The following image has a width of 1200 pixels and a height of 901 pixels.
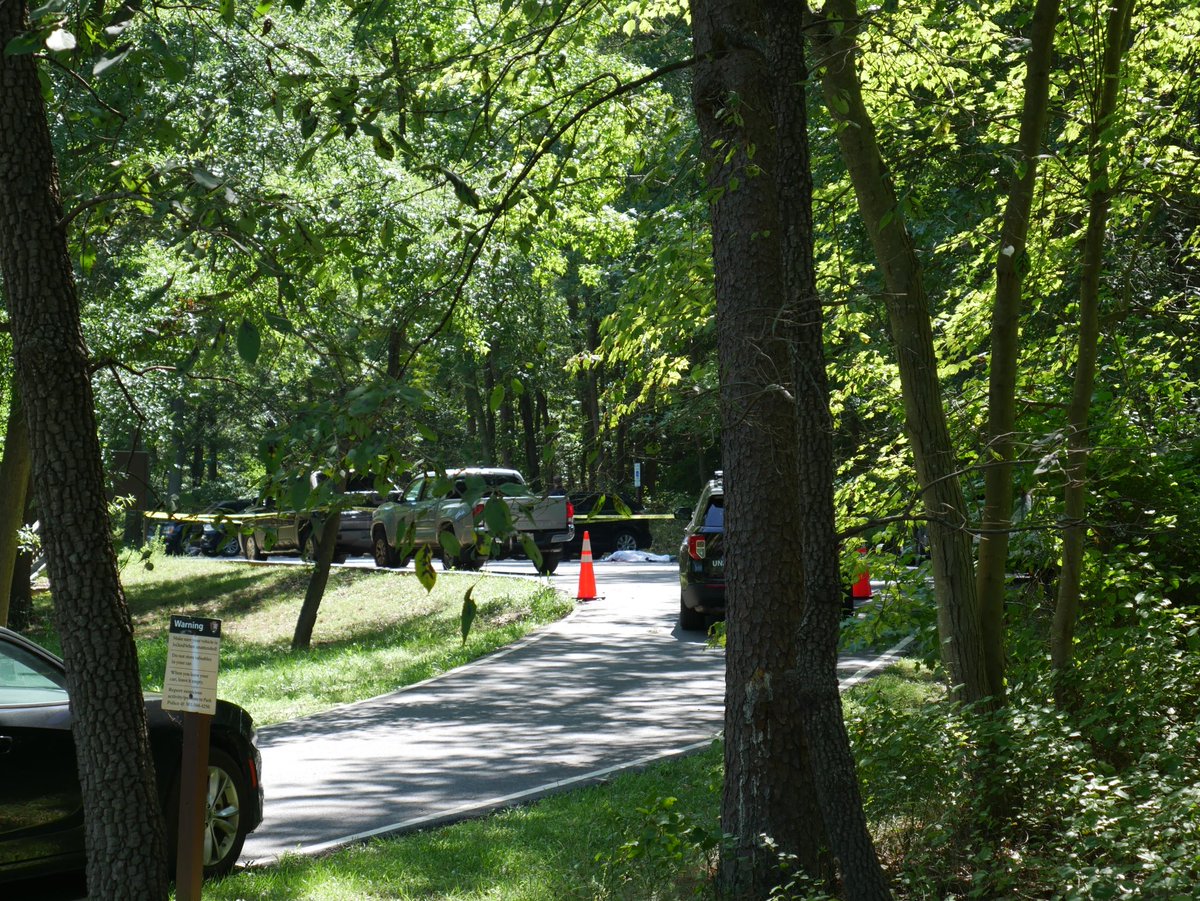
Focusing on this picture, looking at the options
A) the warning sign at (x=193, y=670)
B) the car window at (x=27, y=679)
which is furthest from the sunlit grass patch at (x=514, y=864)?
the warning sign at (x=193, y=670)

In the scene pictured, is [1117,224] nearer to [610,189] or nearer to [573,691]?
[610,189]

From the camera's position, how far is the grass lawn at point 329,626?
14945 millimetres

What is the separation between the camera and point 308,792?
9.50 meters

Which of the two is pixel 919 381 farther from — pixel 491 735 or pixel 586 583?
pixel 586 583

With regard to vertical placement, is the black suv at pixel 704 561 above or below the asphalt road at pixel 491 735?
above

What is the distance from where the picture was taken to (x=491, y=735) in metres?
11.4

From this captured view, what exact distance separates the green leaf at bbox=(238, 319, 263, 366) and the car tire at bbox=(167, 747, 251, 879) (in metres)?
4.34

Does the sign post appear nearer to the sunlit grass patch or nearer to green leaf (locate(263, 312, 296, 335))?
the sunlit grass patch

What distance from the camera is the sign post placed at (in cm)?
545

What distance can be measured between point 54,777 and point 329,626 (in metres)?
15.9

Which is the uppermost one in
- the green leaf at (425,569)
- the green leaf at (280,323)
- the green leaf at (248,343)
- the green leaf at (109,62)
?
the green leaf at (109,62)

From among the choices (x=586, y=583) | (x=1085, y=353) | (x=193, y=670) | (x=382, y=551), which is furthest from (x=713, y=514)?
(x=382, y=551)

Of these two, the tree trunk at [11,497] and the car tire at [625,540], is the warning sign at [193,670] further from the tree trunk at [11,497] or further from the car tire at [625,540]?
the car tire at [625,540]

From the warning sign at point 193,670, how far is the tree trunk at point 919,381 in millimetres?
4169
